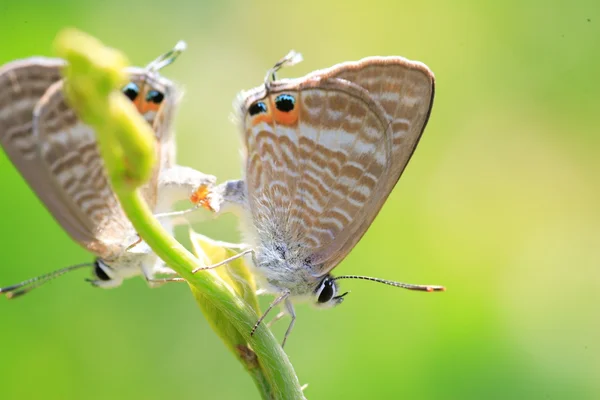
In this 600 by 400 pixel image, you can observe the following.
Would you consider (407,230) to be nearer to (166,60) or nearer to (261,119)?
(261,119)

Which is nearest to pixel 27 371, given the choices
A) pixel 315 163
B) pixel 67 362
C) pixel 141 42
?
pixel 67 362

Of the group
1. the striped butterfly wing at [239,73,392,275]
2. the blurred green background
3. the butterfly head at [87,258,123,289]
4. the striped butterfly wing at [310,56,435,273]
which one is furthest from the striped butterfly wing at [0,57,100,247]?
the blurred green background

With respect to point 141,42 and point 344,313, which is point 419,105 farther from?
point 141,42

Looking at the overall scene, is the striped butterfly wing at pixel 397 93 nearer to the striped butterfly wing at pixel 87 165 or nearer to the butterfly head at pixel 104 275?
the striped butterfly wing at pixel 87 165

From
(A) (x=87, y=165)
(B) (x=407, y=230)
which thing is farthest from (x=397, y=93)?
(B) (x=407, y=230)

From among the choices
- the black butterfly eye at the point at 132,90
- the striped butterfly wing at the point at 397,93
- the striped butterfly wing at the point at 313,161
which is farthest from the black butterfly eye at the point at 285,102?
the black butterfly eye at the point at 132,90
